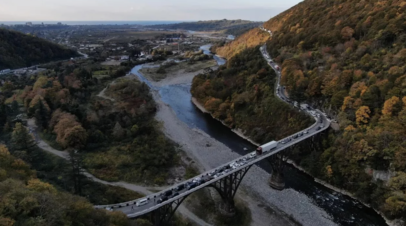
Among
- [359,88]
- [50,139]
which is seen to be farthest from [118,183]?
[359,88]

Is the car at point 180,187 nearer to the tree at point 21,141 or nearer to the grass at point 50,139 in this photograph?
the grass at point 50,139

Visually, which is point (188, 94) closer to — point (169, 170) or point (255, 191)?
point (169, 170)

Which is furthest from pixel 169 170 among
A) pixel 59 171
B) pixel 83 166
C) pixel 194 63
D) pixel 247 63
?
pixel 194 63

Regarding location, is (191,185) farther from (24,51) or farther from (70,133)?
(24,51)

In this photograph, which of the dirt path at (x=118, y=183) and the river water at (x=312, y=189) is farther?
the river water at (x=312, y=189)

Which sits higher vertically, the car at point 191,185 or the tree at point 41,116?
the car at point 191,185

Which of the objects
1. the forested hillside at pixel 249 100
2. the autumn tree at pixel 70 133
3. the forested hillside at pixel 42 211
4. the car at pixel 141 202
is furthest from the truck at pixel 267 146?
the autumn tree at pixel 70 133
